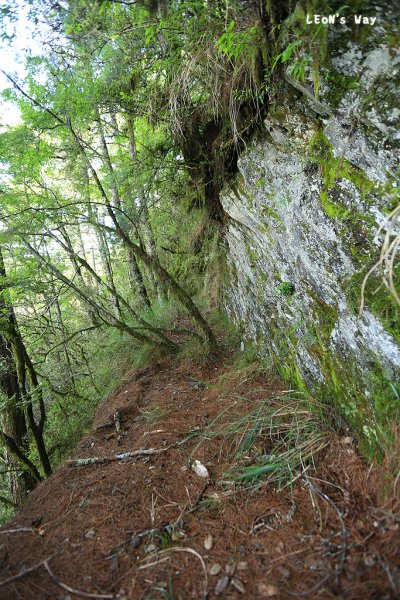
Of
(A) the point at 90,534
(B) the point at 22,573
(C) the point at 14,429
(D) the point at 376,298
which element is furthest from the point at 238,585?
(C) the point at 14,429

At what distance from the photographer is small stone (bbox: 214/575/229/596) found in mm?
Result: 1610

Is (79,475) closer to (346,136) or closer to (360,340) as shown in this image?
(360,340)

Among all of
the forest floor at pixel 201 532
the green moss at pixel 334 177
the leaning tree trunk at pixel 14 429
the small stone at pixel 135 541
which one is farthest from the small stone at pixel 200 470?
the leaning tree trunk at pixel 14 429

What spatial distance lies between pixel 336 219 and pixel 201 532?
8.41 feet

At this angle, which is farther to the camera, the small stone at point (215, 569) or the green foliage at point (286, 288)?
the green foliage at point (286, 288)

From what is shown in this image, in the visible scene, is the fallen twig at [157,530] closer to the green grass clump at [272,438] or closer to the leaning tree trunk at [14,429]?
the green grass clump at [272,438]

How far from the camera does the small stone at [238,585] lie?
1593 millimetres

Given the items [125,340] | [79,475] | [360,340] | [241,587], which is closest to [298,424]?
[360,340]

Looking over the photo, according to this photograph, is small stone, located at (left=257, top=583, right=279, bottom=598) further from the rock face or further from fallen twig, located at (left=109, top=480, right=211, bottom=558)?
the rock face

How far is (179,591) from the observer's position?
1649 millimetres

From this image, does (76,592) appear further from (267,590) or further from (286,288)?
(286,288)

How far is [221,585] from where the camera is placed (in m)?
1.64

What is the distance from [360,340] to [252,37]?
8.74 ft

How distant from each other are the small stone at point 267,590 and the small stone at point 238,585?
0.29 ft
